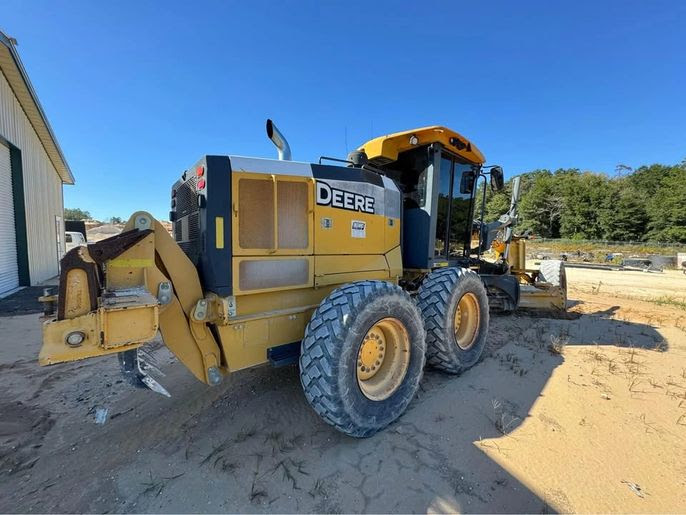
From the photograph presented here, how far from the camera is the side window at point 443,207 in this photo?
436 cm

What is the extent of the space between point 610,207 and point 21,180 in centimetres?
5788

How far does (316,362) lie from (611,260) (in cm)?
3139

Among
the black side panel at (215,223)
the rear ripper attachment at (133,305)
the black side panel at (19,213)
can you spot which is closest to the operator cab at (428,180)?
the black side panel at (215,223)

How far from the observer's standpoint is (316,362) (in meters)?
2.40

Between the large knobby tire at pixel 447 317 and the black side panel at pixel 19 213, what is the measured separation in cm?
1331

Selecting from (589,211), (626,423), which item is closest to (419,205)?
(626,423)

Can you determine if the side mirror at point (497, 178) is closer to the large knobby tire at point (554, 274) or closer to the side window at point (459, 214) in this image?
the side window at point (459, 214)

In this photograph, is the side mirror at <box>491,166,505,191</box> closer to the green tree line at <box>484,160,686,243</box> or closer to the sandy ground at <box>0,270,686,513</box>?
the sandy ground at <box>0,270,686,513</box>

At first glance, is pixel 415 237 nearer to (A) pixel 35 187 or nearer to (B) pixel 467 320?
(B) pixel 467 320

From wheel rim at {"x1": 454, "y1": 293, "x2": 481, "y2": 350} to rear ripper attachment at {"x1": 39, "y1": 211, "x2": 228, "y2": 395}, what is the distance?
2951 millimetres

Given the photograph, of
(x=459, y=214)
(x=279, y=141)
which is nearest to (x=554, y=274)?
(x=459, y=214)

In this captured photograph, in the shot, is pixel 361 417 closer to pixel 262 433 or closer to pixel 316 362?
pixel 316 362

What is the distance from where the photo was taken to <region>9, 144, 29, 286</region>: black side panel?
1040 centimetres

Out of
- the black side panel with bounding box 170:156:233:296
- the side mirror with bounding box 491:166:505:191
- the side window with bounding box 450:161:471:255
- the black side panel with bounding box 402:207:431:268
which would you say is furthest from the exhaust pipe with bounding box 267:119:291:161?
the side mirror with bounding box 491:166:505:191
